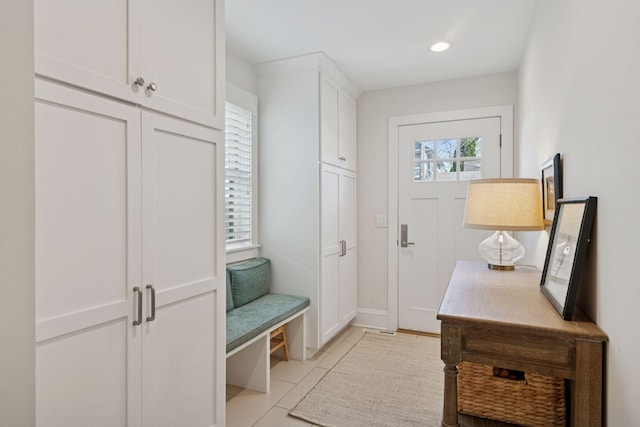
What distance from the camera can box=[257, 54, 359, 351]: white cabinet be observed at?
2.99 meters

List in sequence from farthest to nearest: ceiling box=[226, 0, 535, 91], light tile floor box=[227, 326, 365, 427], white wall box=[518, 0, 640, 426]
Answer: ceiling box=[226, 0, 535, 91] → light tile floor box=[227, 326, 365, 427] → white wall box=[518, 0, 640, 426]

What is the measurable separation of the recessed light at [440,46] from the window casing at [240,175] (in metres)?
1.46

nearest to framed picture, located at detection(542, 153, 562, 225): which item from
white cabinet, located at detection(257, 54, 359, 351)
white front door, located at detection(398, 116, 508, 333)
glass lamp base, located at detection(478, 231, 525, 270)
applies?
glass lamp base, located at detection(478, 231, 525, 270)

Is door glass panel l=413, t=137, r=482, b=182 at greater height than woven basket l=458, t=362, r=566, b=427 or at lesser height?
greater

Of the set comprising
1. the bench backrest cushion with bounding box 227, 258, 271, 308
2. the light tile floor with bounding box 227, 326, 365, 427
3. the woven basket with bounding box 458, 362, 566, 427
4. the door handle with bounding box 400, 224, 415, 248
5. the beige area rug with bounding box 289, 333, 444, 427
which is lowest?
the light tile floor with bounding box 227, 326, 365, 427

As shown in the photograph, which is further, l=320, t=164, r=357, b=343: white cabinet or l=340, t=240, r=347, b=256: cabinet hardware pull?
l=340, t=240, r=347, b=256: cabinet hardware pull

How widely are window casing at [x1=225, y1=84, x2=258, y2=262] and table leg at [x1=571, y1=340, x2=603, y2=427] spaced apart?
2236mm

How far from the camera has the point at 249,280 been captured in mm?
2834

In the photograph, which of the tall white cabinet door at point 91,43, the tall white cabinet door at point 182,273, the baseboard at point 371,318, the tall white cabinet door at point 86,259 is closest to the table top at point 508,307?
the tall white cabinet door at point 182,273

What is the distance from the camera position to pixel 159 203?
145 cm

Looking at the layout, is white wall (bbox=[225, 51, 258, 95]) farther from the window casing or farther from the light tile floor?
the light tile floor

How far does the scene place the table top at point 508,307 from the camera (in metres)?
1.17

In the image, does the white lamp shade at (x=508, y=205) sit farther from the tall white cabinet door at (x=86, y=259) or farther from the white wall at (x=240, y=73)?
the white wall at (x=240, y=73)

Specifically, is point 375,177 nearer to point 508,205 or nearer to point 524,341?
point 508,205
